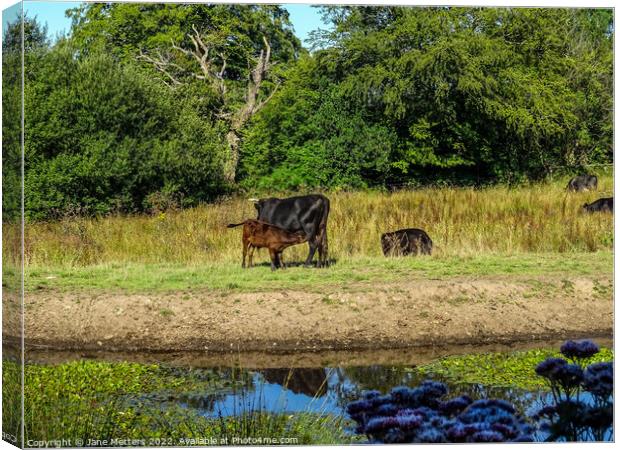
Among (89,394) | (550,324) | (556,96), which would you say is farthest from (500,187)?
(89,394)

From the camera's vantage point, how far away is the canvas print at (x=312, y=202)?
12117mm

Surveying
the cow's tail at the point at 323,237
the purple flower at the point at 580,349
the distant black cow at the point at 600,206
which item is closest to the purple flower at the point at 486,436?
the purple flower at the point at 580,349

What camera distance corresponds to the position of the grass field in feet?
49.3

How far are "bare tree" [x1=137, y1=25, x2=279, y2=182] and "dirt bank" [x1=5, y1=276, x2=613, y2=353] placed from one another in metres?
2.42

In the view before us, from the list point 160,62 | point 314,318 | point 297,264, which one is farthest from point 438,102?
point 160,62

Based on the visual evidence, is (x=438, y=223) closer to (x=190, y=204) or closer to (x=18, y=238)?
(x=190, y=204)

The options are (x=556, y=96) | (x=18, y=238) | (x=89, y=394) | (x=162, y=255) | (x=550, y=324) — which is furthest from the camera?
(x=162, y=255)

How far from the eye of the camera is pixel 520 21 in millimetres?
15430

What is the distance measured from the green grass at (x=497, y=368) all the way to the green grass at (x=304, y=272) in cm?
237

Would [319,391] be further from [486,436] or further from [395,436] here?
[486,436]

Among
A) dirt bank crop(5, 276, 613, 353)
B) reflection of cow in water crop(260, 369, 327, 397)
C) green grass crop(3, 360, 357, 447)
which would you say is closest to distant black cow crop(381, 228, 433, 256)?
dirt bank crop(5, 276, 613, 353)

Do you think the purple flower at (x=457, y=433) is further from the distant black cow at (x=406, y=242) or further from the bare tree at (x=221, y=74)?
the distant black cow at (x=406, y=242)

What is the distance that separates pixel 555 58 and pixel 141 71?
18.2 feet

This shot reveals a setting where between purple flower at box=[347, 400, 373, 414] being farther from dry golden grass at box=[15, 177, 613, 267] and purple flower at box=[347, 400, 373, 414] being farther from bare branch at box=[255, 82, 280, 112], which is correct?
A: dry golden grass at box=[15, 177, 613, 267]
